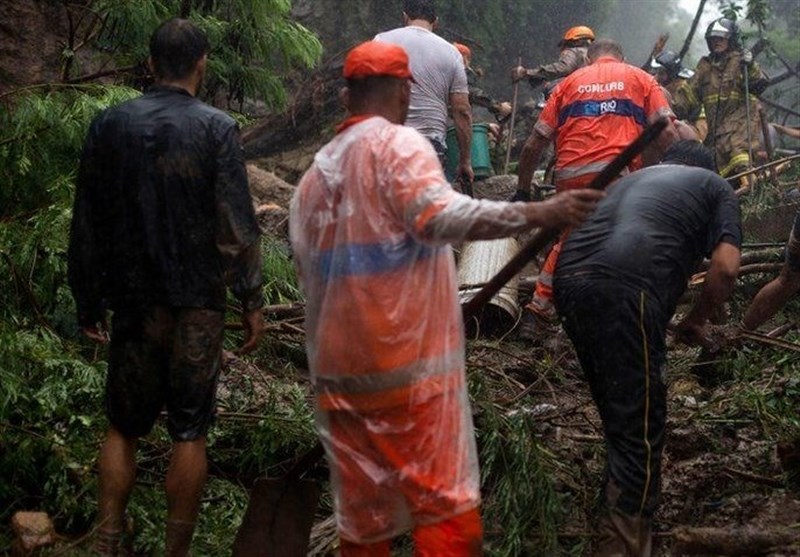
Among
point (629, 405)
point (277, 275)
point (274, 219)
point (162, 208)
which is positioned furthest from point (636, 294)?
point (274, 219)

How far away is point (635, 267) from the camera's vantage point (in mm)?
3426

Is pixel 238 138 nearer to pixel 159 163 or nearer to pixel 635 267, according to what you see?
pixel 159 163

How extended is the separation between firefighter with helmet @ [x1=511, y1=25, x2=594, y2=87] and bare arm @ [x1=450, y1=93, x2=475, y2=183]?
→ 298 centimetres

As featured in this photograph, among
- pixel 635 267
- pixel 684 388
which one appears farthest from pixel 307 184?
pixel 684 388

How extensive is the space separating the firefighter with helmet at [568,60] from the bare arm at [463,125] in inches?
117

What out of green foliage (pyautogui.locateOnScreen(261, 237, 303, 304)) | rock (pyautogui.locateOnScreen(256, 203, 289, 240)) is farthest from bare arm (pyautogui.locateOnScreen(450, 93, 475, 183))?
rock (pyautogui.locateOnScreen(256, 203, 289, 240))

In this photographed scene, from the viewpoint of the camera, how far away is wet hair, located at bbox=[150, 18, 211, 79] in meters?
3.38

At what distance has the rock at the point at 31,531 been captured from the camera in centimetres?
321

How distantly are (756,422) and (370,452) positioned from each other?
226 cm

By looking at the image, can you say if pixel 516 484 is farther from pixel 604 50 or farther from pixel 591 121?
pixel 604 50

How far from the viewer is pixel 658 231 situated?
11.4ft

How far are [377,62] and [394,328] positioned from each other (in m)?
0.83

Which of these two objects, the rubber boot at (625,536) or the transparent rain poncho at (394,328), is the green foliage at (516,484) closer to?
the rubber boot at (625,536)

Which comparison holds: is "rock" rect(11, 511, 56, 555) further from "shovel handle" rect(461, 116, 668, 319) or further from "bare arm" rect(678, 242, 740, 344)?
"bare arm" rect(678, 242, 740, 344)
